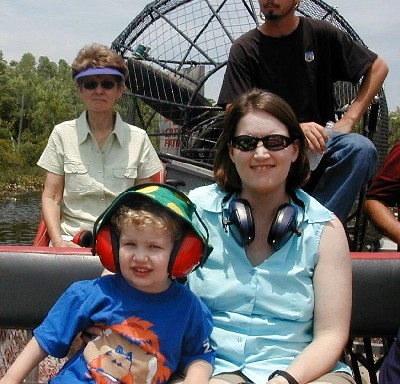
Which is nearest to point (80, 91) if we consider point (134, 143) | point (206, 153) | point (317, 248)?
point (134, 143)

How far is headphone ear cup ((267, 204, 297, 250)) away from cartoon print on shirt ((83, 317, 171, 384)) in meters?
0.52

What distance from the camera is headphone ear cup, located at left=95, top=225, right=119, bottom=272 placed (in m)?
2.09

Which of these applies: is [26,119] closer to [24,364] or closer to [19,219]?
[19,219]

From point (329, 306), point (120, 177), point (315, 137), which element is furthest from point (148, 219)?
point (120, 177)

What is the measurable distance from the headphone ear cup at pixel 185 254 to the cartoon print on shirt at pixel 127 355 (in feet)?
0.64

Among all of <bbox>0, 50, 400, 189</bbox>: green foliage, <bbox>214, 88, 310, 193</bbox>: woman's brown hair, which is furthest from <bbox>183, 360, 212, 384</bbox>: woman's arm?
<bbox>0, 50, 400, 189</bbox>: green foliage

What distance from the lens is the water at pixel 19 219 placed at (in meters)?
14.4

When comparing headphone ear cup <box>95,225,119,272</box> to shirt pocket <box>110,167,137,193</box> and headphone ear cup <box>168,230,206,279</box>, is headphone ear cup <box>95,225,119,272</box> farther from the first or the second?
shirt pocket <box>110,167,137,193</box>

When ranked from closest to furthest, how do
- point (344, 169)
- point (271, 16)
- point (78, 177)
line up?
point (344, 169)
point (271, 16)
point (78, 177)

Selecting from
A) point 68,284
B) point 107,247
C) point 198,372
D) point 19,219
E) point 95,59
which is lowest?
point 19,219

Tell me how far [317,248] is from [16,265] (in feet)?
4.02

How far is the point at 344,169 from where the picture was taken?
3.14 m

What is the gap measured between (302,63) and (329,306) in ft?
5.18

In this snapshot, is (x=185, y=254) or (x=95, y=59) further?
(x=95, y=59)
